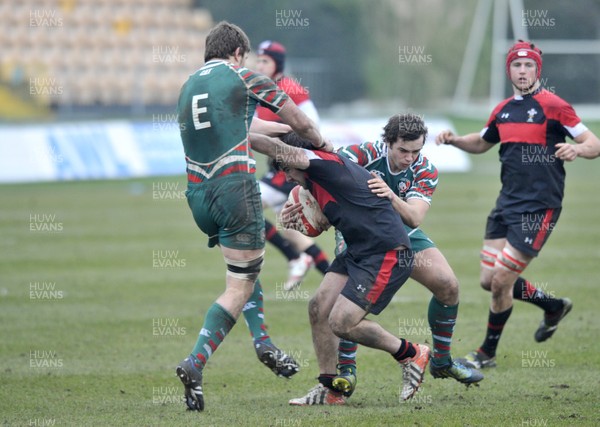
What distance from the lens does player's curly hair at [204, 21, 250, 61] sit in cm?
657

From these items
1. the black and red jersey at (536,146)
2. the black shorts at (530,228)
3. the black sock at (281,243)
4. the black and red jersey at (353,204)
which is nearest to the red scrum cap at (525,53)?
the black and red jersey at (536,146)

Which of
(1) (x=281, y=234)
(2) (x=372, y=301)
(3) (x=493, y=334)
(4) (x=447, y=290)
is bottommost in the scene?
(1) (x=281, y=234)

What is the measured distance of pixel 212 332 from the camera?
→ 6.48 m

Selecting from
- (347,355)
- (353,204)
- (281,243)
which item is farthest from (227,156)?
(281,243)

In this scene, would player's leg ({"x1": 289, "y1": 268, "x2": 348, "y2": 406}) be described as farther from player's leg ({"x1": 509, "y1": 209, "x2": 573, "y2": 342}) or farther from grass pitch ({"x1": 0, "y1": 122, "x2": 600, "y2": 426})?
player's leg ({"x1": 509, "y1": 209, "x2": 573, "y2": 342})

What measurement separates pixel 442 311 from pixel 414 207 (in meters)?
0.89

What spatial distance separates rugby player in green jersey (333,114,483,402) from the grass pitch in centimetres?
24

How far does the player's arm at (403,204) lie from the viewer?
21.3 ft

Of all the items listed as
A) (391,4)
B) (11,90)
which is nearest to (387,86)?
(391,4)

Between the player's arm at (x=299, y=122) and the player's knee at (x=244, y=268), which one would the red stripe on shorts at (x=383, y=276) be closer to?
the player's knee at (x=244, y=268)

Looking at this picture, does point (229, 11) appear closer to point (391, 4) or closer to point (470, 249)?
point (391, 4)

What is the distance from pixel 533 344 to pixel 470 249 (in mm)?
6076

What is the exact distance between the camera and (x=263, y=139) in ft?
21.6

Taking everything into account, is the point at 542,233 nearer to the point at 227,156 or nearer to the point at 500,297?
the point at 500,297
